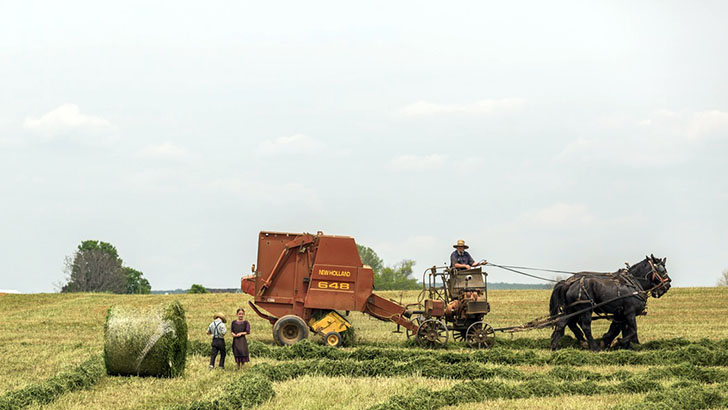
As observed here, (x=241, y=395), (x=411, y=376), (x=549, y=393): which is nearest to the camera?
(x=241, y=395)

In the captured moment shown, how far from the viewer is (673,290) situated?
1630 inches

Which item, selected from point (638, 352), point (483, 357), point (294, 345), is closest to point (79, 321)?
point (294, 345)

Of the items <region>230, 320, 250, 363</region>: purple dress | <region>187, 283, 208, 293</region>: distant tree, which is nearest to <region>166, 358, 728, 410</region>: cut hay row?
<region>230, 320, 250, 363</region>: purple dress

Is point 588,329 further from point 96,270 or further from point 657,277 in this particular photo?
point 96,270

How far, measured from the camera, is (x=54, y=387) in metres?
13.7

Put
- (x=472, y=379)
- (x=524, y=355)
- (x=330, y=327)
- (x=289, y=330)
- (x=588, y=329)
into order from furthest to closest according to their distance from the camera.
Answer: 1. (x=330, y=327)
2. (x=289, y=330)
3. (x=588, y=329)
4. (x=524, y=355)
5. (x=472, y=379)

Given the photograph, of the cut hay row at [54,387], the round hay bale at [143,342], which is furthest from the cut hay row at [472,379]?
the cut hay row at [54,387]

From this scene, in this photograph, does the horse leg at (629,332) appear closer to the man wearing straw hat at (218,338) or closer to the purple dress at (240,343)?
the purple dress at (240,343)

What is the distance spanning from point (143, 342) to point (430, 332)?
7.68 m

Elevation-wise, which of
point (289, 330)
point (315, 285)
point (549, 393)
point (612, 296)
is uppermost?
point (315, 285)

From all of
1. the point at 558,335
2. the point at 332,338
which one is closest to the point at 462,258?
the point at 558,335

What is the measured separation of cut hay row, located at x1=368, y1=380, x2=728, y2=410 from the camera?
12.5m

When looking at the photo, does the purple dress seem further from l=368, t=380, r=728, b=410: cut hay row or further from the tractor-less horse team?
l=368, t=380, r=728, b=410: cut hay row

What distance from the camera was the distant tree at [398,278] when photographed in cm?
11168
